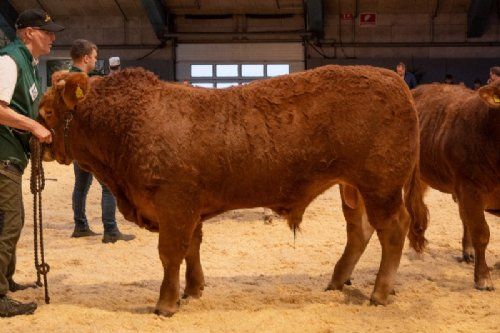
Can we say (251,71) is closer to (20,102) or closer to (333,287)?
(333,287)

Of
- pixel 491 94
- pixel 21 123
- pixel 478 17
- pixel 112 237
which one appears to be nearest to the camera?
pixel 21 123

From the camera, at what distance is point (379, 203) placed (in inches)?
182

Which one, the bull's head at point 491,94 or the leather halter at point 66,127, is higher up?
the bull's head at point 491,94

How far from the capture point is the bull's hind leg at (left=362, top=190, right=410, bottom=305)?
4625 mm

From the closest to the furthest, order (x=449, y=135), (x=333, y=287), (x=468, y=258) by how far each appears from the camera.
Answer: (x=333, y=287) < (x=449, y=135) < (x=468, y=258)

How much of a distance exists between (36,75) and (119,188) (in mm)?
1010

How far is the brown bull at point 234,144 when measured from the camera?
4.39 meters

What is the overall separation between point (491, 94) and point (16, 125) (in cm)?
343

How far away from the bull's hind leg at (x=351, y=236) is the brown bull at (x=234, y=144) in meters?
0.44

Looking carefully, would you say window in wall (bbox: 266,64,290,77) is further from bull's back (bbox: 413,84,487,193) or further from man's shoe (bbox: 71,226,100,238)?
bull's back (bbox: 413,84,487,193)

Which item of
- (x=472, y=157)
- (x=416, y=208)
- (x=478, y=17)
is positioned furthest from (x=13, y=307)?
(x=478, y=17)

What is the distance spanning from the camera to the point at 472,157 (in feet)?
17.6

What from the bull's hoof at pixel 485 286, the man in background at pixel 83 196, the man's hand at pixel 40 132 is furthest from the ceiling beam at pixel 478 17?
the man's hand at pixel 40 132

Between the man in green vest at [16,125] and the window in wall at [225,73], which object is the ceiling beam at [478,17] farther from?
the man in green vest at [16,125]
